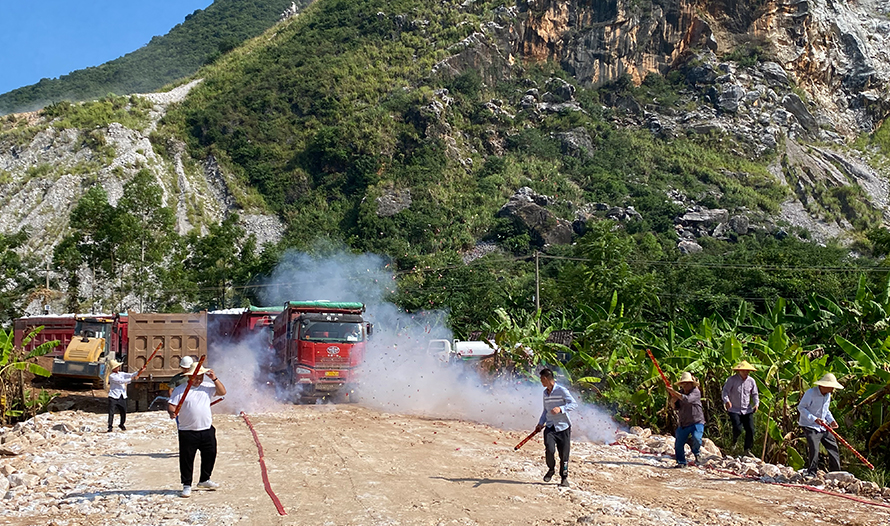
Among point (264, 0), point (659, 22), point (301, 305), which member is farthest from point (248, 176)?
point (264, 0)

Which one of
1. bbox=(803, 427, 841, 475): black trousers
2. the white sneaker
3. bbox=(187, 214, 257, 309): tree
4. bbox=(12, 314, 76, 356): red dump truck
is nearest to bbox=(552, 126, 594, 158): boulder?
bbox=(187, 214, 257, 309): tree

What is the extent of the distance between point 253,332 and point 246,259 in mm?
23229

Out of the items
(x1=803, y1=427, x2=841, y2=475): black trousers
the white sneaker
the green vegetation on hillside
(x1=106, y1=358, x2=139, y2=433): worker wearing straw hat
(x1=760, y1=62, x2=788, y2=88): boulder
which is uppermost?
(x1=760, y1=62, x2=788, y2=88): boulder

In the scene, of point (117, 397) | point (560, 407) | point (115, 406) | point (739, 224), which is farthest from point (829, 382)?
point (739, 224)

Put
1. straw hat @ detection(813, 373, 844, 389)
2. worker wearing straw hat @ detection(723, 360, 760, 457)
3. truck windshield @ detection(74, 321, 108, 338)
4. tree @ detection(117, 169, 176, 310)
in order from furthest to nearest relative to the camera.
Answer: tree @ detection(117, 169, 176, 310)
truck windshield @ detection(74, 321, 108, 338)
worker wearing straw hat @ detection(723, 360, 760, 457)
straw hat @ detection(813, 373, 844, 389)

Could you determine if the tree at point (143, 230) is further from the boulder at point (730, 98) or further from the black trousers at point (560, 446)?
the boulder at point (730, 98)

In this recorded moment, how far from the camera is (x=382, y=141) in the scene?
297ft

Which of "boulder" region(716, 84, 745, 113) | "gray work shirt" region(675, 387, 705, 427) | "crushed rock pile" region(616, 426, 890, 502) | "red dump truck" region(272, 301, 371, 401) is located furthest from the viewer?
"boulder" region(716, 84, 745, 113)

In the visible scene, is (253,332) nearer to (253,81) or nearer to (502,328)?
(502,328)

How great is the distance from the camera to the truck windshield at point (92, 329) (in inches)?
986

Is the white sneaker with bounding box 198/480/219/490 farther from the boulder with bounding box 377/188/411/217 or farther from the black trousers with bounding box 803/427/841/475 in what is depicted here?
the boulder with bounding box 377/188/411/217

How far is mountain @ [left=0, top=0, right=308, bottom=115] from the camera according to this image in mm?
136250

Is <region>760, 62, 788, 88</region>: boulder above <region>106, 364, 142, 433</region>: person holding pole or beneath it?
above

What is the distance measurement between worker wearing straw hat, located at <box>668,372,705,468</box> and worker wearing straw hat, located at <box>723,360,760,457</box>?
766 mm
